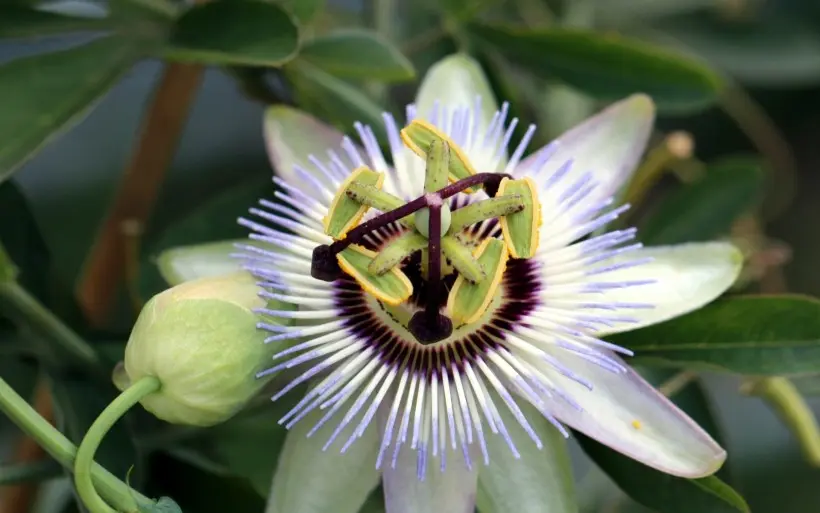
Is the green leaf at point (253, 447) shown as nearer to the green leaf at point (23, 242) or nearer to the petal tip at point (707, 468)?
the green leaf at point (23, 242)

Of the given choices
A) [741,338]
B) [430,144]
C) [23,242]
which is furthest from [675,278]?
[23,242]

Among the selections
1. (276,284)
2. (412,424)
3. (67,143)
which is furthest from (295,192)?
(67,143)

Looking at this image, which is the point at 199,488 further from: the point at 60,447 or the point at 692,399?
the point at 692,399

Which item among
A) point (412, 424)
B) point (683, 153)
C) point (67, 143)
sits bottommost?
point (412, 424)

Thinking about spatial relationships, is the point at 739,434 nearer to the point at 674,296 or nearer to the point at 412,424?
the point at 674,296

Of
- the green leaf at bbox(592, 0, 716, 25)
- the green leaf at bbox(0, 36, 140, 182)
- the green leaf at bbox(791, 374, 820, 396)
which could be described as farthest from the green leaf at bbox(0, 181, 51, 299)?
the green leaf at bbox(592, 0, 716, 25)

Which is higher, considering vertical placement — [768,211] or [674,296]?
[768,211]
